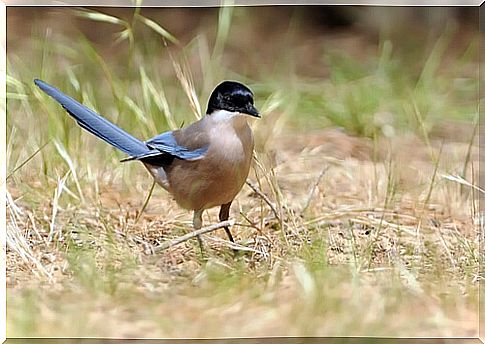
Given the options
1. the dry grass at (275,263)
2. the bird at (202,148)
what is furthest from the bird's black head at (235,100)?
the dry grass at (275,263)

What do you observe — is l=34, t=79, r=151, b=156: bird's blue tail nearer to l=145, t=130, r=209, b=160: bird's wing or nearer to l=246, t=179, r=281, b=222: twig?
l=145, t=130, r=209, b=160: bird's wing

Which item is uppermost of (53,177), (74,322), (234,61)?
(234,61)

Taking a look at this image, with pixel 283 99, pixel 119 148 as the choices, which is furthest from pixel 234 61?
pixel 119 148

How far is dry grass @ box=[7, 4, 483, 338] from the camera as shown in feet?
3.44

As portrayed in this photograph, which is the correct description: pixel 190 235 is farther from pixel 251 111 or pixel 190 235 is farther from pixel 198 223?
pixel 251 111

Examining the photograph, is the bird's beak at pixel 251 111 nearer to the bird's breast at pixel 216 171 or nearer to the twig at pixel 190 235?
the bird's breast at pixel 216 171

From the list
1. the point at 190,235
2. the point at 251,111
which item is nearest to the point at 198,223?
the point at 190,235

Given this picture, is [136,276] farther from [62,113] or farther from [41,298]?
[62,113]

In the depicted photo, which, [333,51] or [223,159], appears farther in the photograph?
[333,51]

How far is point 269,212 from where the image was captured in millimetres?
1093

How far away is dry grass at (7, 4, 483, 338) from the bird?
0.03m

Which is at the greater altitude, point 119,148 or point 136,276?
point 119,148

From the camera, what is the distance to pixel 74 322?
1.04 metres

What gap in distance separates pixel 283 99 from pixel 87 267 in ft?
1.01
